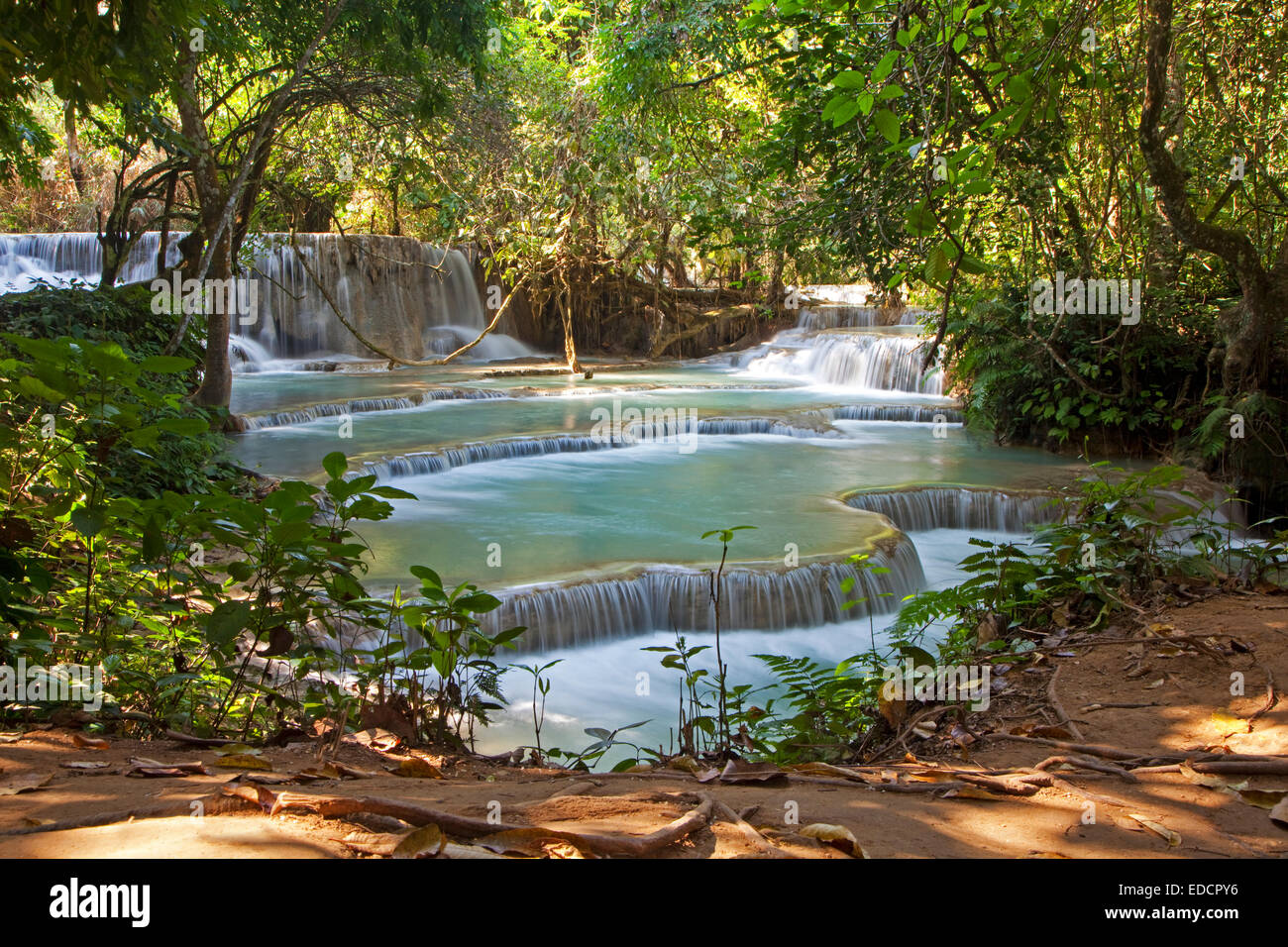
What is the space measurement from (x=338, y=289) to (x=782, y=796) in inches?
867

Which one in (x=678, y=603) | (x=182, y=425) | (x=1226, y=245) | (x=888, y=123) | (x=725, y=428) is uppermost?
(x=1226, y=245)

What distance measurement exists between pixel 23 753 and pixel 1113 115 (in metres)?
10.5

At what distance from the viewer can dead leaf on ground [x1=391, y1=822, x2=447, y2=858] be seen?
175 centimetres

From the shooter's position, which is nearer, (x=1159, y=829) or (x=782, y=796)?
(x=1159, y=829)

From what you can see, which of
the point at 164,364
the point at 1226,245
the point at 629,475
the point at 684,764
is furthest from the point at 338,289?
the point at 684,764

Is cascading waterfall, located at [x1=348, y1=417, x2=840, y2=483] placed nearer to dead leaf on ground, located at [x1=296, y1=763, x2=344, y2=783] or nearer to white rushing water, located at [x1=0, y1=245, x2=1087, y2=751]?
white rushing water, located at [x1=0, y1=245, x2=1087, y2=751]

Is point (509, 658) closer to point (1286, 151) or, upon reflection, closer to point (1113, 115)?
point (1113, 115)

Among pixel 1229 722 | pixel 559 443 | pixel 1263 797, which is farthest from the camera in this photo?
pixel 559 443

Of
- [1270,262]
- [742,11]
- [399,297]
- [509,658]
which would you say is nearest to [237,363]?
[399,297]

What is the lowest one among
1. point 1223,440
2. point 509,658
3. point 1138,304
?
point 509,658

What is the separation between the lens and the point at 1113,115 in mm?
9398

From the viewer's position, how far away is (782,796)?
2525 millimetres

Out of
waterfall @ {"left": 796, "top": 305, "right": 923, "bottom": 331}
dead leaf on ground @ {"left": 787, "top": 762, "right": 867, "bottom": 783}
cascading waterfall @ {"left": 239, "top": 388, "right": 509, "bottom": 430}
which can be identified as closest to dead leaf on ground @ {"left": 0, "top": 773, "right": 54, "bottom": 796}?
dead leaf on ground @ {"left": 787, "top": 762, "right": 867, "bottom": 783}

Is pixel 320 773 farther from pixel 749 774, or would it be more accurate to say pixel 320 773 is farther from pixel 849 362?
pixel 849 362
